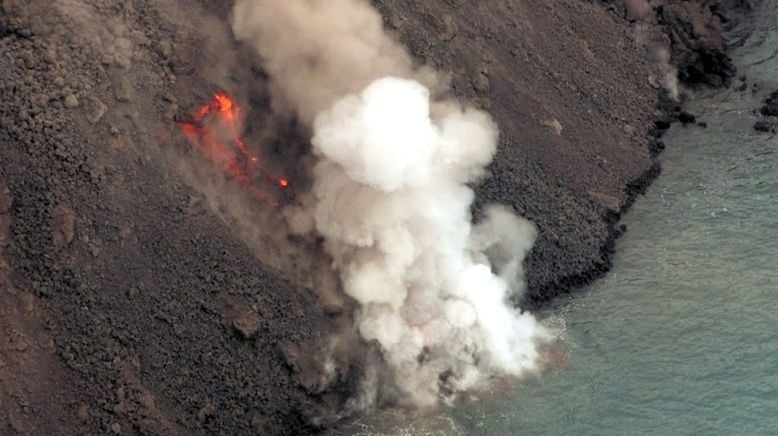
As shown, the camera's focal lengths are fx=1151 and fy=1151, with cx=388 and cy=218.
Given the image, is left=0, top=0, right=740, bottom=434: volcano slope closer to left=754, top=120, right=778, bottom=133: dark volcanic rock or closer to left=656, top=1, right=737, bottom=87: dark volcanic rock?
left=754, top=120, right=778, bottom=133: dark volcanic rock

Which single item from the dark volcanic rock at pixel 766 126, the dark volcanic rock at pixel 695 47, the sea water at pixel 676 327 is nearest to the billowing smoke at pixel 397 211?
the sea water at pixel 676 327

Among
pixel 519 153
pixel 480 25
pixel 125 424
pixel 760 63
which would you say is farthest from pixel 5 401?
pixel 760 63

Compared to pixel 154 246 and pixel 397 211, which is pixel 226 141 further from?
pixel 397 211

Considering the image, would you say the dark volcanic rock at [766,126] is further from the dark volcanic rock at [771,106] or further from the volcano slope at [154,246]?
the volcano slope at [154,246]

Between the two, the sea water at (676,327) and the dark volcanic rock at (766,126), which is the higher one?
the dark volcanic rock at (766,126)

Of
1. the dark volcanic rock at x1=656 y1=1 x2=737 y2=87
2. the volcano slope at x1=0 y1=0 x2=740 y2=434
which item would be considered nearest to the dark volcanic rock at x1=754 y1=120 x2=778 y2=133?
the dark volcanic rock at x1=656 y1=1 x2=737 y2=87
